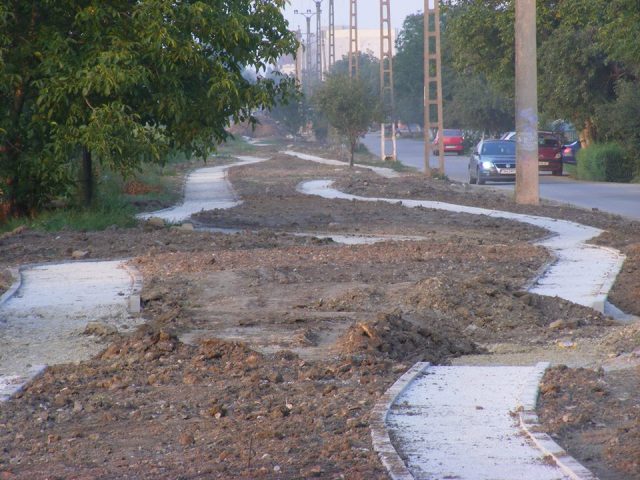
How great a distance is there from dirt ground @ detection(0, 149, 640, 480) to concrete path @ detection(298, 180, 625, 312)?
0.25 meters

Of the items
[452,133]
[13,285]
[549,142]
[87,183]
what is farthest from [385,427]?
[452,133]

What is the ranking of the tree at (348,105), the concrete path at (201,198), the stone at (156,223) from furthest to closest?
the tree at (348,105), the concrete path at (201,198), the stone at (156,223)

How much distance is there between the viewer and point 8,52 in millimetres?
18016

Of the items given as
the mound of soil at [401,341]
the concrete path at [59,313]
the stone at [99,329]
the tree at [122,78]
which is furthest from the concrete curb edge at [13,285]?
the mound of soil at [401,341]

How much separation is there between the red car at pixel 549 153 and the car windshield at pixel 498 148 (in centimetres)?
547

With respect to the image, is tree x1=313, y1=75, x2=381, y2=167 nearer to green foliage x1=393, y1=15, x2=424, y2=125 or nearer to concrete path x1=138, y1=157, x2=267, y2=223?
concrete path x1=138, y1=157, x2=267, y2=223

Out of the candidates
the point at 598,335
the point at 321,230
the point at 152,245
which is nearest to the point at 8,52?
the point at 152,245

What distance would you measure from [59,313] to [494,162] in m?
27.1

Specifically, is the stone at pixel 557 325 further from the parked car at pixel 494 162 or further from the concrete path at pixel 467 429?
the parked car at pixel 494 162

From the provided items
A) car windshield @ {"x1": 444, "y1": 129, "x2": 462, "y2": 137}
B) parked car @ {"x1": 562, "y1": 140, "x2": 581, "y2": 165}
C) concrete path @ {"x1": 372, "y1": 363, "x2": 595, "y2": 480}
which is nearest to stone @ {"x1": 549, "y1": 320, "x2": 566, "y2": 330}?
concrete path @ {"x1": 372, "y1": 363, "x2": 595, "y2": 480}

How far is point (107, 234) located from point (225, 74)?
3313 millimetres

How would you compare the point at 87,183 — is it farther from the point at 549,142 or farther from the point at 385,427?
the point at 549,142

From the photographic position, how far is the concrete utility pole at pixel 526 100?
23.9 metres

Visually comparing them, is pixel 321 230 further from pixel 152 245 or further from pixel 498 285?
pixel 498 285
